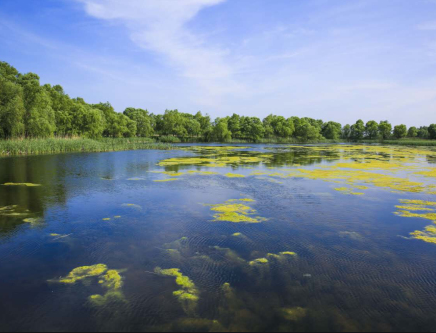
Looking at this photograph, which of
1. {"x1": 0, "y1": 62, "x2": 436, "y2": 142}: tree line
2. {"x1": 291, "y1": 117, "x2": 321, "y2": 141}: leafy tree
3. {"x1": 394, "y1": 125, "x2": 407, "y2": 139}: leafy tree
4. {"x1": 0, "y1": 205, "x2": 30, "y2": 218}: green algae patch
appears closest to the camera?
{"x1": 0, "y1": 205, "x2": 30, "y2": 218}: green algae patch

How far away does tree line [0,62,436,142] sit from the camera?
40469 mm

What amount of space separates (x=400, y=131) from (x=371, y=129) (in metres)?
12.4

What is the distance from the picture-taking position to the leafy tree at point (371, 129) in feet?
437

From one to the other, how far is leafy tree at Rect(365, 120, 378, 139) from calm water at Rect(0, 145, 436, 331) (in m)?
138

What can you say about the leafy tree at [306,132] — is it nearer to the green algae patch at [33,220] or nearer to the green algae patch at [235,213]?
the green algae patch at [235,213]

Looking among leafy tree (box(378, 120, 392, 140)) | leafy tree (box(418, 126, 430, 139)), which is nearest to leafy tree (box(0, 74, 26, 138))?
leafy tree (box(378, 120, 392, 140))

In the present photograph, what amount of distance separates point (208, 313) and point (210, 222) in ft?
17.8

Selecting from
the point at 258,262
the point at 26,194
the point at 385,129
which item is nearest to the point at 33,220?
the point at 26,194

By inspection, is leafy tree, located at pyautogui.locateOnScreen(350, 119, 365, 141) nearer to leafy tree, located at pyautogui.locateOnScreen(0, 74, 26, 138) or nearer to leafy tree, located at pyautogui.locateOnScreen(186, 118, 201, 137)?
leafy tree, located at pyautogui.locateOnScreen(186, 118, 201, 137)

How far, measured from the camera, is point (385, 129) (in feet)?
421

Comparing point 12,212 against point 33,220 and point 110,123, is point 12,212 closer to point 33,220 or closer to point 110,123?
point 33,220

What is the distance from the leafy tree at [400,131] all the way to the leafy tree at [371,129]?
8391 mm

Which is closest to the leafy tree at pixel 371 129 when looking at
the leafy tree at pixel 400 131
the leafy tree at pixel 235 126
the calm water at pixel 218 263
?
the leafy tree at pixel 400 131

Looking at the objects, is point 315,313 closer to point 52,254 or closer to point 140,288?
point 140,288
